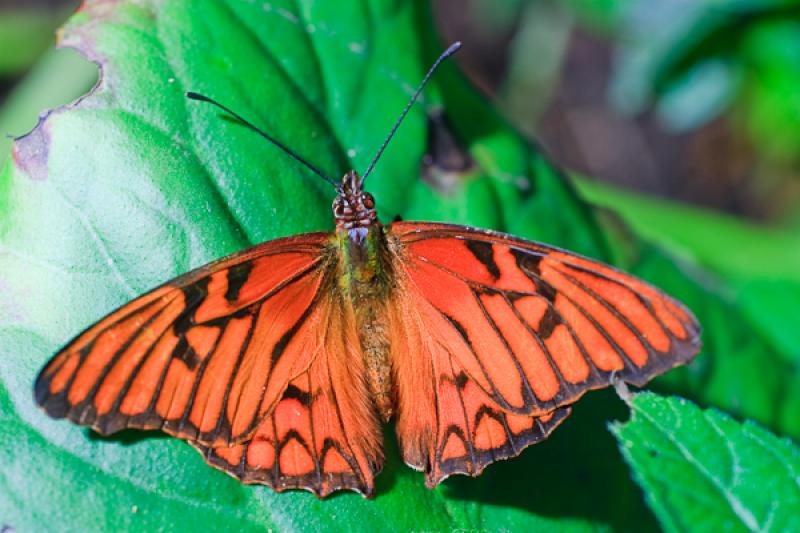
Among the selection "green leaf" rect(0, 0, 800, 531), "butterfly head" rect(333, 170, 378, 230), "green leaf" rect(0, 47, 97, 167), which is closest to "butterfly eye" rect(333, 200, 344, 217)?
"butterfly head" rect(333, 170, 378, 230)

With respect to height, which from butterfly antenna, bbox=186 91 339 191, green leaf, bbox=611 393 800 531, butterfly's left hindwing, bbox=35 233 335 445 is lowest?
green leaf, bbox=611 393 800 531

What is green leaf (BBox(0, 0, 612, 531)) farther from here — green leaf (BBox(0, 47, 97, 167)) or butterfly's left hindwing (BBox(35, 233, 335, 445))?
green leaf (BBox(0, 47, 97, 167))

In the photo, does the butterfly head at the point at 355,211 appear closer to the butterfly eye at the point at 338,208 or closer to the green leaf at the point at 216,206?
the butterfly eye at the point at 338,208

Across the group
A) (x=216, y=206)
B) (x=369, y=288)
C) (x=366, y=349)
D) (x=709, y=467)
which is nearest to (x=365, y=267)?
(x=369, y=288)

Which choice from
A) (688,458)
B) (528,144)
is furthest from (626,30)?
(688,458)

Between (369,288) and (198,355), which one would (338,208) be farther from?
(198,355)

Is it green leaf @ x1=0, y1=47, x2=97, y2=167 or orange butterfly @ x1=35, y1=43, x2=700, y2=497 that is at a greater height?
green leaf @ x1=0, y1=47, x2=97, y2=167

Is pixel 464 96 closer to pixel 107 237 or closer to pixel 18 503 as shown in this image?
pixel 107 237
